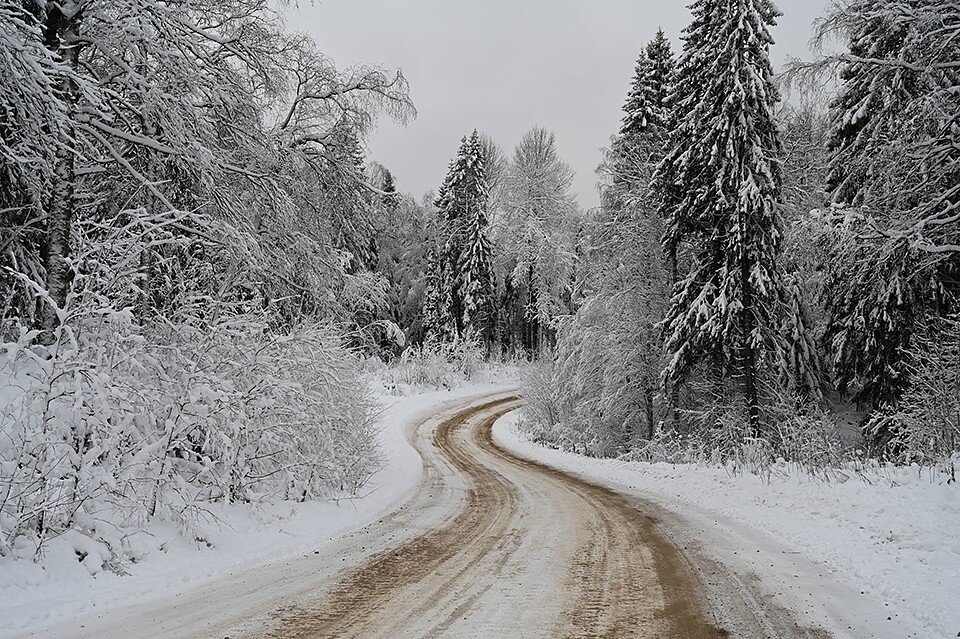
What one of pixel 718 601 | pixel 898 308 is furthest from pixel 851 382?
pixel 718 601

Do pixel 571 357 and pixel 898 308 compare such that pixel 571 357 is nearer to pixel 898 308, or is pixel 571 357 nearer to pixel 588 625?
pixel 898 308

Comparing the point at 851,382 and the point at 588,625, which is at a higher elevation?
the point at 851,382

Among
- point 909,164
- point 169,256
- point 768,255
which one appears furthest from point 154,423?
point 768,255

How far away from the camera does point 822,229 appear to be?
10648 mm

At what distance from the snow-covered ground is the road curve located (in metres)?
0.78

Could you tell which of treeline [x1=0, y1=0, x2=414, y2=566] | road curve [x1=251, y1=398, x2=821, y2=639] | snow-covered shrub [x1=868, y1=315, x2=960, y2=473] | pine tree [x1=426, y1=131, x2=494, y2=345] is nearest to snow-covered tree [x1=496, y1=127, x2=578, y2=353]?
pine tree [x1=426, y1=131, x2=494, y2=345]

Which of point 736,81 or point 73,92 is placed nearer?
point 73,92

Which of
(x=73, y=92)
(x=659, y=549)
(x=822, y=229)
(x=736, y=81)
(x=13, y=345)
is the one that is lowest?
(x=659, y=549)

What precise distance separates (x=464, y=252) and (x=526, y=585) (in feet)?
124

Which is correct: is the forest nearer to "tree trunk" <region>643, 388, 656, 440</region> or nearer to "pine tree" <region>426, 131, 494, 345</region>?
"tree trunk" <region>643, 388, 656, 440</region>

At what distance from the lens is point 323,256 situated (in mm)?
9367

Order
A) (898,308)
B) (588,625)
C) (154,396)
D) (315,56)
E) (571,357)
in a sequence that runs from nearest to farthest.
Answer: (588,625) < (154,396) < (315,56) < (898,308) < (571,357)

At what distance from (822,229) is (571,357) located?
11.7m

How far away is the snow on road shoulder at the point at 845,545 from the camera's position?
15.6 ft
